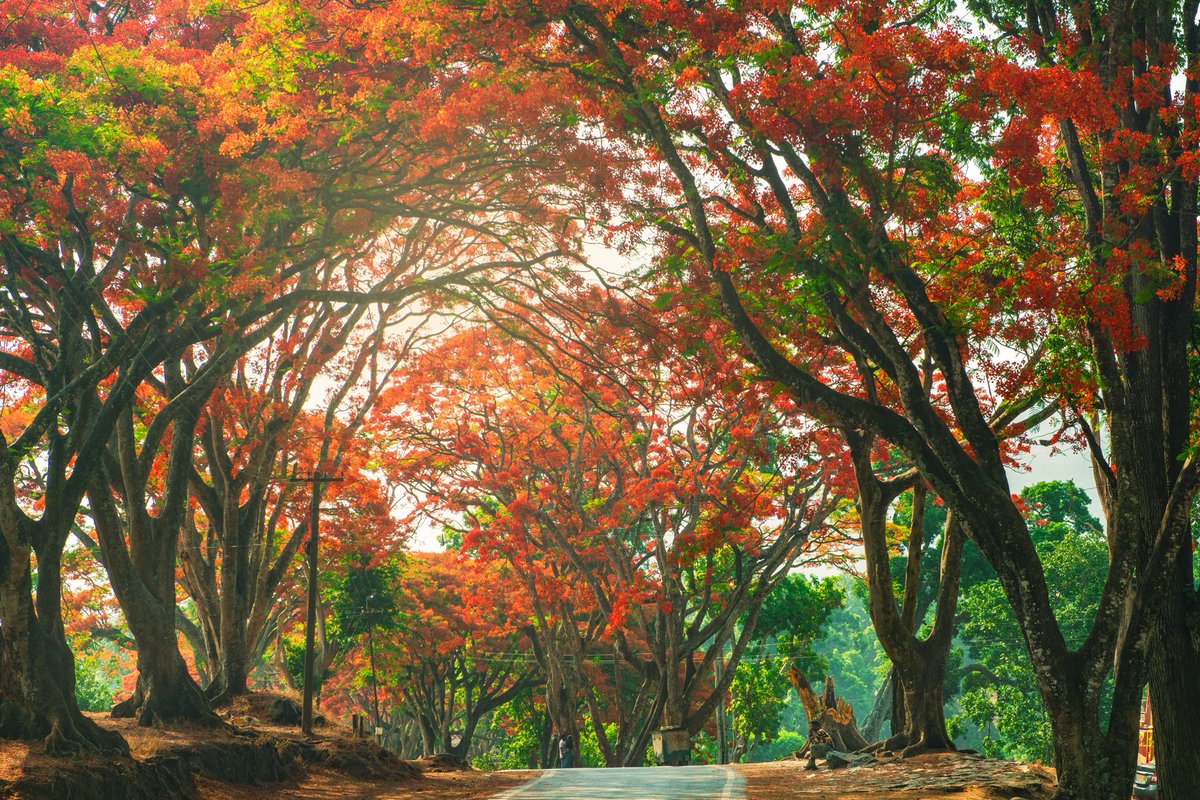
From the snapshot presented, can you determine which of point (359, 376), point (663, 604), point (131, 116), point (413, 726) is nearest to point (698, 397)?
point (663, 604)

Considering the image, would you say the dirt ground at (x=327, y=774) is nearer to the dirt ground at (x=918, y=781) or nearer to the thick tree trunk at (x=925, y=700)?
the dirt ground at (x=918, y=781)

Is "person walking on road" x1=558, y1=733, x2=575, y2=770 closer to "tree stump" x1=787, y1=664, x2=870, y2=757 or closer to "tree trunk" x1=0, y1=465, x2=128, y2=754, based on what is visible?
"tree stump" x1=787, y1=664, x2=870, y2=757

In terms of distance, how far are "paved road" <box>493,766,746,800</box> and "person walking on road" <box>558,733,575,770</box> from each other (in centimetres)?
617

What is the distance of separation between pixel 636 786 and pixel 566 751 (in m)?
11.2

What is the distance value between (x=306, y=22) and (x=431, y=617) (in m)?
25.5

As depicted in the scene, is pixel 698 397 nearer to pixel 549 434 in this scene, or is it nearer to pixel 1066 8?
pixel 549 434

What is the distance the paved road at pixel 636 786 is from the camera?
12516mm

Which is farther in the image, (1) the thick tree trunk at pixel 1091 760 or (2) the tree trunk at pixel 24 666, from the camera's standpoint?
(2) the tree trunk at pixel 24 666

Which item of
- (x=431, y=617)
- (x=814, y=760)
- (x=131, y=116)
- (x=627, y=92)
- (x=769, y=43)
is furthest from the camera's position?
(x=431, y=617)

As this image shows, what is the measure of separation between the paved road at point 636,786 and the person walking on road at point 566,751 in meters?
6.17

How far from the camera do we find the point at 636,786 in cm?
1385

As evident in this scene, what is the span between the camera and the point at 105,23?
1608 cm

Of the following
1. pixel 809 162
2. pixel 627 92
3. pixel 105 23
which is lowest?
pixel 809 162

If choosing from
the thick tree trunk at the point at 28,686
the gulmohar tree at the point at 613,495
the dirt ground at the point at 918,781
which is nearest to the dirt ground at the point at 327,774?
the dirt ground at the point at 918,781
